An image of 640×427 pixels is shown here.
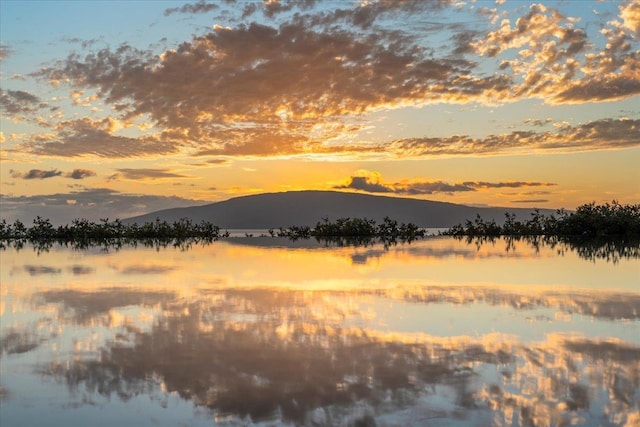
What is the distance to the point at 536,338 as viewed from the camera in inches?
337

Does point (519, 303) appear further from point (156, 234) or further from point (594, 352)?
point (156, 234)

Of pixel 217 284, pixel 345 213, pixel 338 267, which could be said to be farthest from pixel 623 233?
pixel 345 213

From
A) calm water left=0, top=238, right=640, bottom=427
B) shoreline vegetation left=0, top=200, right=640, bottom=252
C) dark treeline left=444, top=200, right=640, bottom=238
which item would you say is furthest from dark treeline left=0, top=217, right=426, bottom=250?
calm water left=0, top=238, right=640, bottom=427

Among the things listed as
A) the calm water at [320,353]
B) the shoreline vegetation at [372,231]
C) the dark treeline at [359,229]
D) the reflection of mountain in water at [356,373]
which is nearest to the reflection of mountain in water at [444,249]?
the shoreline vegetation at [372,231]

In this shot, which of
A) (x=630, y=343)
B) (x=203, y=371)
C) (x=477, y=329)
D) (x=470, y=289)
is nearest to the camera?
(x=203, y=371)

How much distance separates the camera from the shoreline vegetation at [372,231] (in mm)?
44969

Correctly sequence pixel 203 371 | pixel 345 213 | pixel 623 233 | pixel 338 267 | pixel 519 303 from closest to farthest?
pixel 203 371, pixel 519 303, pixel 338 267, pixel 623 233, pixel 345 213

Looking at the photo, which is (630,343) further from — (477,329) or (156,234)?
(156,234)

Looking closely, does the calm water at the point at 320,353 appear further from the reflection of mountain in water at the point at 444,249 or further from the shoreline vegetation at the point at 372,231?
the shoreline vegetation at the point at 372,231

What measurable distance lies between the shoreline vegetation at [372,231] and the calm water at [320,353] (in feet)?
90.5

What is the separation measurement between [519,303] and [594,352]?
435 cm

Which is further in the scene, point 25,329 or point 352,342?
point 25,329

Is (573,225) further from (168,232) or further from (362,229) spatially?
(168,232)

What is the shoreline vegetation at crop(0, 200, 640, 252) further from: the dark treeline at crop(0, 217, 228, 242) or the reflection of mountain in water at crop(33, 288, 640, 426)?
the reflection of mountain in water at crop(33, 288, 640, 426)
